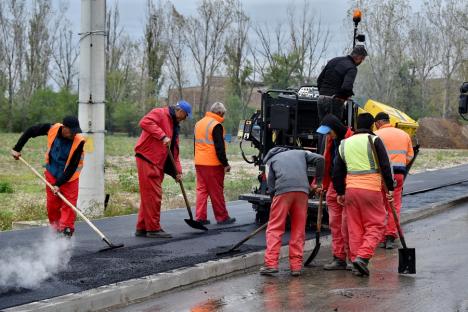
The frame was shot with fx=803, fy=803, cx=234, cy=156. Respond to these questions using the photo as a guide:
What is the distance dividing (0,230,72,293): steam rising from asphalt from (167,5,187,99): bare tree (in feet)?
163

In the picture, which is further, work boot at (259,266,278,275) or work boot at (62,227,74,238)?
work boot at (62,227,74,238)

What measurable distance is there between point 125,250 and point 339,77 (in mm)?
3968

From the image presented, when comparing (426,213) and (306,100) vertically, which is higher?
(306,100)

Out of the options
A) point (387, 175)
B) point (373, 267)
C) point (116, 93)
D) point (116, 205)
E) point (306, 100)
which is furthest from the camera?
point (116, 93)

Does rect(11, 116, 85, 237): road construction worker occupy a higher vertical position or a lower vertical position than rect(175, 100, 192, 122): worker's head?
lower

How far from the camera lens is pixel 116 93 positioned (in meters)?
63.1

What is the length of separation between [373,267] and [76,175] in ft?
12.7

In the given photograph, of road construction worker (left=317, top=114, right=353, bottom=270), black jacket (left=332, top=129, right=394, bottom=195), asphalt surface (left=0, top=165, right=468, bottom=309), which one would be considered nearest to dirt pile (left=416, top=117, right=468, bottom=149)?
asphalt surface (left=0, top=165, right=468, bottom=309)

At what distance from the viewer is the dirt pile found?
51562mm

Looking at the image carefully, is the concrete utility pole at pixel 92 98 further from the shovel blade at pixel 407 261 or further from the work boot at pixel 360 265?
the shovel blade at pixel 407 261

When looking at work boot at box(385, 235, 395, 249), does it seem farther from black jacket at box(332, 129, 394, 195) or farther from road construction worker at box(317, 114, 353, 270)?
black jacket at box(332, 129, 394, 195)

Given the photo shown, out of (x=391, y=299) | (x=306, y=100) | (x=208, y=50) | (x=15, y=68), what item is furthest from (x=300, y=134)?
(x=15, y=68)

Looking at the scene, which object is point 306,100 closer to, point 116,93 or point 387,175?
point 387,175

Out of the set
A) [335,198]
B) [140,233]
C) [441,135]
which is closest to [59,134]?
[140,233]
